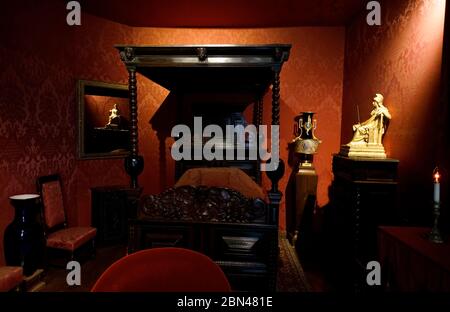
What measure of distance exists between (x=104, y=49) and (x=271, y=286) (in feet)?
13.6

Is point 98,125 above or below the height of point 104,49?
below

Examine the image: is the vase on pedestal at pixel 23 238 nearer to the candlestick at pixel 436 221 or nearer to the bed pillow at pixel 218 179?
the bed pillow at pixel 218 179

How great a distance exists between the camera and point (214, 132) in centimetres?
471

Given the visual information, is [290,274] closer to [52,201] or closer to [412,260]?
[412,260]

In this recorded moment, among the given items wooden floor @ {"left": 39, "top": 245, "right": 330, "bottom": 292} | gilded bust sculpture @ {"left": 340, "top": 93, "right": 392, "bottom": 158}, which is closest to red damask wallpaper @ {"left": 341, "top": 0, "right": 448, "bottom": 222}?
gilded bust sculpture @ {"left": 340, "top": 93, "right": 392, "bottom": 158}

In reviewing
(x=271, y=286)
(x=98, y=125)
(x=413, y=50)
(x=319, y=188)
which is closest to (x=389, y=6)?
(x=413, y=50)

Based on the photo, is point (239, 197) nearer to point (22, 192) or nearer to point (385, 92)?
point (385, 92)

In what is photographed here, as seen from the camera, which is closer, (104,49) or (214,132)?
(104,49)

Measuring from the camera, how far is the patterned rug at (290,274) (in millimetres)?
2779

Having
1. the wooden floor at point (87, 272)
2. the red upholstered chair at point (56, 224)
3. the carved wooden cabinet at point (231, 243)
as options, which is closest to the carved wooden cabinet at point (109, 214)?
the wooden floor at point (87, 272)

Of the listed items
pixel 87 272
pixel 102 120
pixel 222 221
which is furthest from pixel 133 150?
pixel 102 120

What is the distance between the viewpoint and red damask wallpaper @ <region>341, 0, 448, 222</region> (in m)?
2.34

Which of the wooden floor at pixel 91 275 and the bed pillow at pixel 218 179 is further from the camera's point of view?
the bed pillow at pixel 218 179

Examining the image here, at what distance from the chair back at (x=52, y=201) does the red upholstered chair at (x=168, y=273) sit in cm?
270
